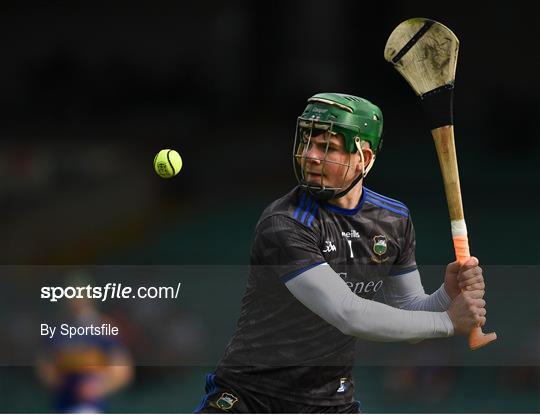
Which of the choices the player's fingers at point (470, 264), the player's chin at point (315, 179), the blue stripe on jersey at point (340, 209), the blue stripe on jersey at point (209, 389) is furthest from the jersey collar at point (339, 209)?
the blue stripe on jersey at point (209, 389)

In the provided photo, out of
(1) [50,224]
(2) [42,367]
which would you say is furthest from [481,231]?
(2) [42,367]

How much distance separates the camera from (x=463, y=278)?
4656 millimetres

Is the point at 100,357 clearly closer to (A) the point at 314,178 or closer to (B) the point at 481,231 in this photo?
(A) the point at 314,178

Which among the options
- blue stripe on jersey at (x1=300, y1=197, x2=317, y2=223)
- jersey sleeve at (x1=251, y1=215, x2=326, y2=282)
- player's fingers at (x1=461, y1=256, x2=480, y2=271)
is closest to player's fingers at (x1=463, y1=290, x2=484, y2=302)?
player's fingers at (x1=461, y1=256, x2=480, y2=271)

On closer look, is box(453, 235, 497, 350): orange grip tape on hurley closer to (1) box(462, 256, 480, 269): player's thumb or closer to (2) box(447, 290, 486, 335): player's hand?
(1) box(462, 256, 480, 269): player's thumb

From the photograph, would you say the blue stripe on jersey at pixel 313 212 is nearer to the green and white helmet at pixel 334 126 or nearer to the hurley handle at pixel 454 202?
the green and white helmet at pixel 334 126

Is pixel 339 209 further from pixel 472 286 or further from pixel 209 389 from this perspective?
pixel 209 389

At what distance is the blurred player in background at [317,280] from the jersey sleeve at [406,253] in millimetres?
83

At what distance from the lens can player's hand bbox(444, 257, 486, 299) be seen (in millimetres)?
4629

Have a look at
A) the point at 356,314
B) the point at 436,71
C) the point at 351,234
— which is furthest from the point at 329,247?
the point at 436,71

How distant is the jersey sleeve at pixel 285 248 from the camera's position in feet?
14.7

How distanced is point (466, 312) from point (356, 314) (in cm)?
48

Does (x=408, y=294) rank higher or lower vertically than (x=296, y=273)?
lower

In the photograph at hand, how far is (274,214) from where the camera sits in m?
4.57
